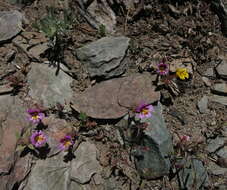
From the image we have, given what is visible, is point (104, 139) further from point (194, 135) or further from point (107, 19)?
point (107, 19)

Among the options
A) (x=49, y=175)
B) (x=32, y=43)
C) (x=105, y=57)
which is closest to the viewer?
(x=49, y=175)

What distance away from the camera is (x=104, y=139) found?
161 inches

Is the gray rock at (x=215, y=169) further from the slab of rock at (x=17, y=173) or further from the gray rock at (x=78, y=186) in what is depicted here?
the slab of rock at (x=17, y=173)

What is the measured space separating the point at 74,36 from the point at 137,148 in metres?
1.82

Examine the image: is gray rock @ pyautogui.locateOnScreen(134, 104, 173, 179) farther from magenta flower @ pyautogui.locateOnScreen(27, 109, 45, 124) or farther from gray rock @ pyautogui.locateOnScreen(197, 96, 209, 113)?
magenta flower @ pyautogui.locateOnScreen(27, 109, 45, 124)

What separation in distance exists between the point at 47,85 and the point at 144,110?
1357 mm

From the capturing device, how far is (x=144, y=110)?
3988 mm

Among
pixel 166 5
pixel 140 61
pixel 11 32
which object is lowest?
pixel 140 61

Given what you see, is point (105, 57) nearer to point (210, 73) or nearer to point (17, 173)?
point (210, 73)

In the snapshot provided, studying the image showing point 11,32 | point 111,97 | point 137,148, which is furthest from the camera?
point 11,32

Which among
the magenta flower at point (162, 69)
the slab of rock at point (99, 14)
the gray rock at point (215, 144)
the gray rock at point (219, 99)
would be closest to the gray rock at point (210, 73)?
the gray rock at point (219, 99)

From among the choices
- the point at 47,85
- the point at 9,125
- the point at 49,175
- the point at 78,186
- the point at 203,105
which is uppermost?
the point at 47,85

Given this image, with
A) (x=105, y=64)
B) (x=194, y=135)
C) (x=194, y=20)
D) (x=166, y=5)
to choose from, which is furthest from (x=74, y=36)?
(x=194, y=135)

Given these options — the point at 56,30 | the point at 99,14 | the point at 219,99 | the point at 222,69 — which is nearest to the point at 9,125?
the point at 56,30
